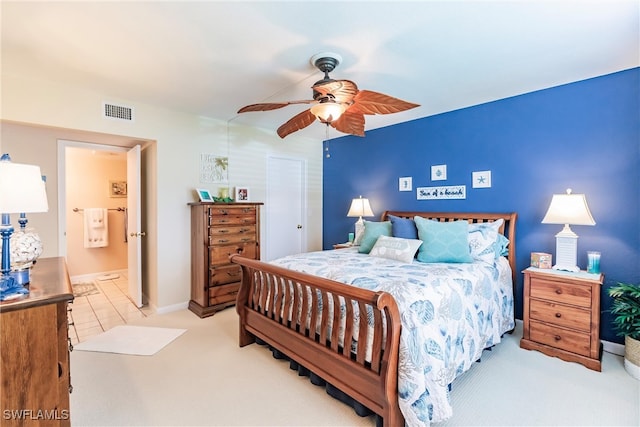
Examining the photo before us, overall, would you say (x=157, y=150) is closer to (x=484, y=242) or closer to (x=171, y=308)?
(x=171, y=308)

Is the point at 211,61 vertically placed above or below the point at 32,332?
above

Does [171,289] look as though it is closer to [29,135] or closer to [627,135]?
[29,135]

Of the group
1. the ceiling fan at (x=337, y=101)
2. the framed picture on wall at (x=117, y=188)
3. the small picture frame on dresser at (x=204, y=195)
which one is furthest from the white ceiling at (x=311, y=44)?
the framed picture on wall at (x=117, y=188)

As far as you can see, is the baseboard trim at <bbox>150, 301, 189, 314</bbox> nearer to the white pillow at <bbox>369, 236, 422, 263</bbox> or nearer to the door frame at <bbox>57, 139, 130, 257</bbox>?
the door frame at <bbox>57, 139, 130, 257</bbox>

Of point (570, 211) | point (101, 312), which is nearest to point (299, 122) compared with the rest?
point (570, 211)

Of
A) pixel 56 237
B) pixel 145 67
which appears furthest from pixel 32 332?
pixel 56 237

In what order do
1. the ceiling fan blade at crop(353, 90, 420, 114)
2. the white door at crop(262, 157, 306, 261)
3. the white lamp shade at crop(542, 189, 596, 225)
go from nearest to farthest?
the ceiling fan blade at crop(353, 90, 420, 114), the white lamp shade at crop(542, 189, 596, 225), the white door at crop(262, 157, 306, 261)

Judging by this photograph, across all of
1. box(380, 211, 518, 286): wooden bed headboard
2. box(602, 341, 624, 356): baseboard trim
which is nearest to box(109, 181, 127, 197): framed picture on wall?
box(380, 211, 518, 286): wooden bed headboard

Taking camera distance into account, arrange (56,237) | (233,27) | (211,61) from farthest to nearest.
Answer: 1. (56,237)
2. (211,61)
3. (233,27)

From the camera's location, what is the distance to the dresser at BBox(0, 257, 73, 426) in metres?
1.21

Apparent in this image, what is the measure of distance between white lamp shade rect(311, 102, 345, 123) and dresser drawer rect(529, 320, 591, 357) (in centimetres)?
248

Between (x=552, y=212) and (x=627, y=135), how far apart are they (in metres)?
0.87

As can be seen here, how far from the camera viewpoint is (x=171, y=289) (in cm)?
369

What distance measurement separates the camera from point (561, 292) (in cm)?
250
